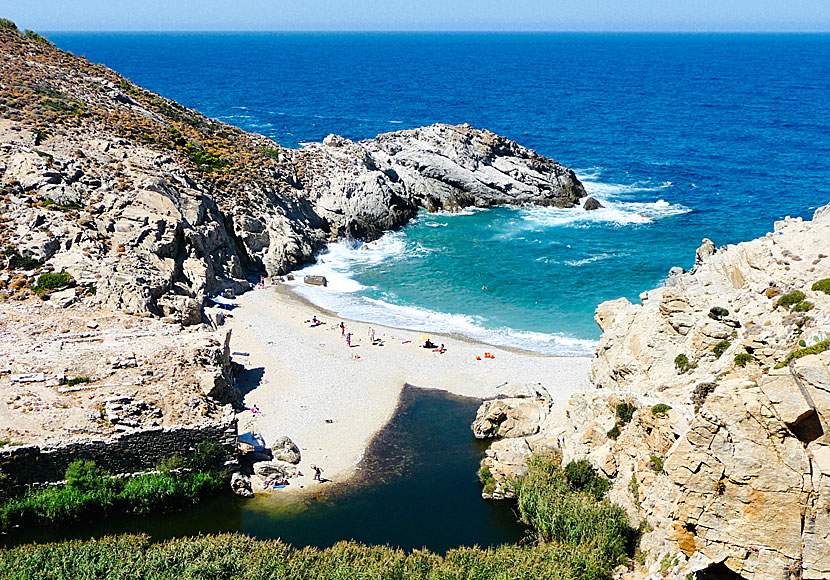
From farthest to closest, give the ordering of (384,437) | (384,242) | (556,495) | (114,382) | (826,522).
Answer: (384,242), (384,437), (114,382), (556,495), (826,522)

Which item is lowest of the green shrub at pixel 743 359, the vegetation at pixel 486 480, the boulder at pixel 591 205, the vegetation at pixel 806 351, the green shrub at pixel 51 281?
the vegetation at pixel 486 480

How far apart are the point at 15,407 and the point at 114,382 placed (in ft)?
14.6

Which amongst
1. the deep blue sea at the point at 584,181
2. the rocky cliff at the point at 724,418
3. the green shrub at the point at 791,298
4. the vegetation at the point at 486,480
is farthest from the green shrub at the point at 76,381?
the green shrub at the point at 791,298

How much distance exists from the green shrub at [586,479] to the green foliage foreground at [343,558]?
88 centimetres

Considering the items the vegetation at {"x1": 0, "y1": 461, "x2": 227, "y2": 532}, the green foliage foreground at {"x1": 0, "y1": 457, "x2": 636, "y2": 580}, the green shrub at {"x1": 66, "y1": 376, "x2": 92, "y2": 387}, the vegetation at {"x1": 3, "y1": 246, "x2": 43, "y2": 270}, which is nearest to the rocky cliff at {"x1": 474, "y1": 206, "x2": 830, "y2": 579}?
the green foliage foreground at {"x1": 0, "y1": 457, "x2": 636, "y2": 580}

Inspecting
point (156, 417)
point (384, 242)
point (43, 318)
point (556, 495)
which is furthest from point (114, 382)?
point (384, 242)

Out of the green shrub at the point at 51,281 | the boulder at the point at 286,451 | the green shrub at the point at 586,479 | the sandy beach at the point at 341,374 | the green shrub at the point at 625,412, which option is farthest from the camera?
the green shrub at the point at 51,281

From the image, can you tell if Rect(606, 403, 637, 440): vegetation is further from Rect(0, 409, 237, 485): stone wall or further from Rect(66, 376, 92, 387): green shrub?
Rect(66, 376, 92, 387): green shrub

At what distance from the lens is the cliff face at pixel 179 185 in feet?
153

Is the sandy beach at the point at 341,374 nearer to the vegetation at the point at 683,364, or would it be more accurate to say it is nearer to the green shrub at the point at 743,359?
the vegetation at the point at 683,364

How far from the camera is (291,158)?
79625mm

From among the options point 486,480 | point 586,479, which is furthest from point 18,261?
point 586,479

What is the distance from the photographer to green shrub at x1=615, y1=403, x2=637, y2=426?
3038 centimetres

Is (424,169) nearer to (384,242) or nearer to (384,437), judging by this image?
(384,242)
